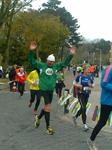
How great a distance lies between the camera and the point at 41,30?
7262 cm

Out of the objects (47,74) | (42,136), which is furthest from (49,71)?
(42,136)

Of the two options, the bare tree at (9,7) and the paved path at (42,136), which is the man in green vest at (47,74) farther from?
the bare tree at (9,7)

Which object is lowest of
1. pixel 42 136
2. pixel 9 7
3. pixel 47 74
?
pixel 42 136

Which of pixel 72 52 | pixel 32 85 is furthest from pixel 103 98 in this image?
pixel 32 85

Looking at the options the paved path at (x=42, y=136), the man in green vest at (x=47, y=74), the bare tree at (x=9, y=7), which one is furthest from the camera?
the bare tree at (x=9, y=7)

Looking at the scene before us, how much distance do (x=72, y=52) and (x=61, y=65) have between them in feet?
1.48

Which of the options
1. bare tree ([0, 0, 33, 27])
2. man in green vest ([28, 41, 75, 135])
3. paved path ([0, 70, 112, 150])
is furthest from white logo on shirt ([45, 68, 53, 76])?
bare tree ([0, 0, 33, 27])

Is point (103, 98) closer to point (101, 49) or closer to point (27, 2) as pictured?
point (27, 2)

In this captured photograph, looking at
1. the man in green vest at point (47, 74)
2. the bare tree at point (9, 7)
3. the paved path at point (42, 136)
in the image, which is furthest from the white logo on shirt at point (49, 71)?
the bare tree at point (9, 7)

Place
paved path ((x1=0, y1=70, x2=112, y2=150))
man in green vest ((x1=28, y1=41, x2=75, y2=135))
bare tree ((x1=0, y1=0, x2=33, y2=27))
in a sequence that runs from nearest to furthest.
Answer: paved path ((x1=0, y1=70, x2=112, y2=150))
man in green vest ((x1=28, y1=41, x2=75, y2=135))
bare tree ((x1=0, y1=0, x2=33, y2=27))

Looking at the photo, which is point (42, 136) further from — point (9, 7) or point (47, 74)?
point (9, 7)

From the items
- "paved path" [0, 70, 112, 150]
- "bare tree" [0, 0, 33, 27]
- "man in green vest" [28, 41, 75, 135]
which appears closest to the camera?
"paved path" [0, 70, 112, 150]

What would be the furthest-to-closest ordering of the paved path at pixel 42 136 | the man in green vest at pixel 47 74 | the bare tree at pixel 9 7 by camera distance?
the bare tree at pixel 9 7 → the man in green vest at pixel 47 74 → the paved path at pixel 42 136

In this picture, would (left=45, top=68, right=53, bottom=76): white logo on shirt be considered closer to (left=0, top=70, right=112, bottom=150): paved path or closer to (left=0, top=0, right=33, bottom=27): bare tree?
(left=0, top=70, right=112, bottom=150): paved path
